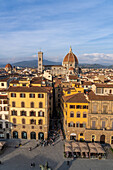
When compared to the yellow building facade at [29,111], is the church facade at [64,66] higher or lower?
higher

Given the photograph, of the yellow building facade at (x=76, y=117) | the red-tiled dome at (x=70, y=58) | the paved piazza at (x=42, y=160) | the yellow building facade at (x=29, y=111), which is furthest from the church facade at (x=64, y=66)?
the paved piazza at (x=42, y=160)

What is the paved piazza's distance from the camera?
31.4 meters

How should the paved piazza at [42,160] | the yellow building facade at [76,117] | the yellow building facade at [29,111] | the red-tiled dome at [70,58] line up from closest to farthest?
the paved piazza at [42,160]
the yellow building facade at [76,117]
the yellow building facade at [29,111]
the red-tiled dome at [70,58]

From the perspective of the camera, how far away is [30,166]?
31.5 meters

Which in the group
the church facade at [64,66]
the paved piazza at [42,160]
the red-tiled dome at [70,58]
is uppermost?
the red-tiled dome at [70,58]

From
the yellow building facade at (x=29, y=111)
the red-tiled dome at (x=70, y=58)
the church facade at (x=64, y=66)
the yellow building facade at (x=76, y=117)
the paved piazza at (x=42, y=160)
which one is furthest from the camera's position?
the red-tiled dome at (x=70, y=58)

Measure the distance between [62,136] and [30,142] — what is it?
31.6ft

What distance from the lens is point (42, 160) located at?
1324 inches

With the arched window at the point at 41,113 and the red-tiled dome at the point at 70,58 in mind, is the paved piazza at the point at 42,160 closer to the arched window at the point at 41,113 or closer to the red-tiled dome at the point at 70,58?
the arched window at the point at 41,113

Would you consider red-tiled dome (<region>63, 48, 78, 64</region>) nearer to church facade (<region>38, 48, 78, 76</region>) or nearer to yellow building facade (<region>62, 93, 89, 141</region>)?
church facade (<region>38, 48, 78, 76</region>)

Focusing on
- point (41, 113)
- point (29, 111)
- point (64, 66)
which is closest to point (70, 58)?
point (64, 66)

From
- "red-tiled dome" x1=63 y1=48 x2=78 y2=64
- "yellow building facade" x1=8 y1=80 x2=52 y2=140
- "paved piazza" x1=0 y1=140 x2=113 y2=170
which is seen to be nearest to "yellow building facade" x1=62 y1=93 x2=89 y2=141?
"paved piazza" x1=0 y1=140 x2=113 y2=170

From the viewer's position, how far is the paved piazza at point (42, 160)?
103 ft

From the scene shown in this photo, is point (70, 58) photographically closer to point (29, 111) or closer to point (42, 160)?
point (29, 111)
